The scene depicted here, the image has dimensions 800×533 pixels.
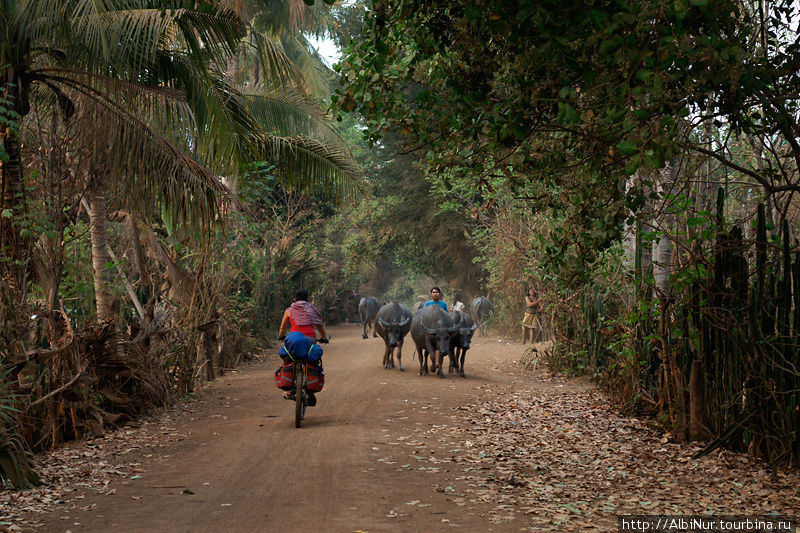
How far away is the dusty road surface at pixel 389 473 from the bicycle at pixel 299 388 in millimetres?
232

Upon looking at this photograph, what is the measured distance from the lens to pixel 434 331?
50.0ft

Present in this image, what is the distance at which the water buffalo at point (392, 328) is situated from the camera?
1666 cm

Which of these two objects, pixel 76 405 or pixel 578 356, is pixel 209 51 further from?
pixel 578 356

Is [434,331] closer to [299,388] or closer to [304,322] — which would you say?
[304,322]

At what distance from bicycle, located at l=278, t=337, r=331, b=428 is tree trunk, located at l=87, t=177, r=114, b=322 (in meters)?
3.48

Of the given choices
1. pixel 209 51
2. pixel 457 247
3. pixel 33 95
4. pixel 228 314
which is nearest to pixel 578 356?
pixel 228 314

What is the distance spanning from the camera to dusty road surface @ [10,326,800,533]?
5922 millimetres

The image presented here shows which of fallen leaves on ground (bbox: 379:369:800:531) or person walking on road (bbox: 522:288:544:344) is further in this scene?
person walking on road (bbox: 522:288:544:344)

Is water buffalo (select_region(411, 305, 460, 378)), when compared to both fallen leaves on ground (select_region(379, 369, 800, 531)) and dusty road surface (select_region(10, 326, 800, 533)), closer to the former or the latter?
dusty road surface (select_region(10, 326, 800, 533))

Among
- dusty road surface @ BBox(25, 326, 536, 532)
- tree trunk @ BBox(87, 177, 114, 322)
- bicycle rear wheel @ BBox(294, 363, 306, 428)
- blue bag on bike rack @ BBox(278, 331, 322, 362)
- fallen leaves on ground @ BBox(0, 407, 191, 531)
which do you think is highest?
tree trunk @ BBox(87, 177, 114, 322)

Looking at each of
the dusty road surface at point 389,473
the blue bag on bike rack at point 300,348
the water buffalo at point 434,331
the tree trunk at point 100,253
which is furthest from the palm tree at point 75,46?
the water buffalo at point 434,331

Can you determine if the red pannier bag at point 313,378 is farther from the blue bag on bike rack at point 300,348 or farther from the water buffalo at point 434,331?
the water buffalo at point 434,331

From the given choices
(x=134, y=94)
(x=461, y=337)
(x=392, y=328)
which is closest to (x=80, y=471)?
(x=134, y=94)

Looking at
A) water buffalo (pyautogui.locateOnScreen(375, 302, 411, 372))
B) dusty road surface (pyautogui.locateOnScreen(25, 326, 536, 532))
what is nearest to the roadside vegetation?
dusty road surface (pyautogui.locateOnScreen(25, 326, 536, 532))
